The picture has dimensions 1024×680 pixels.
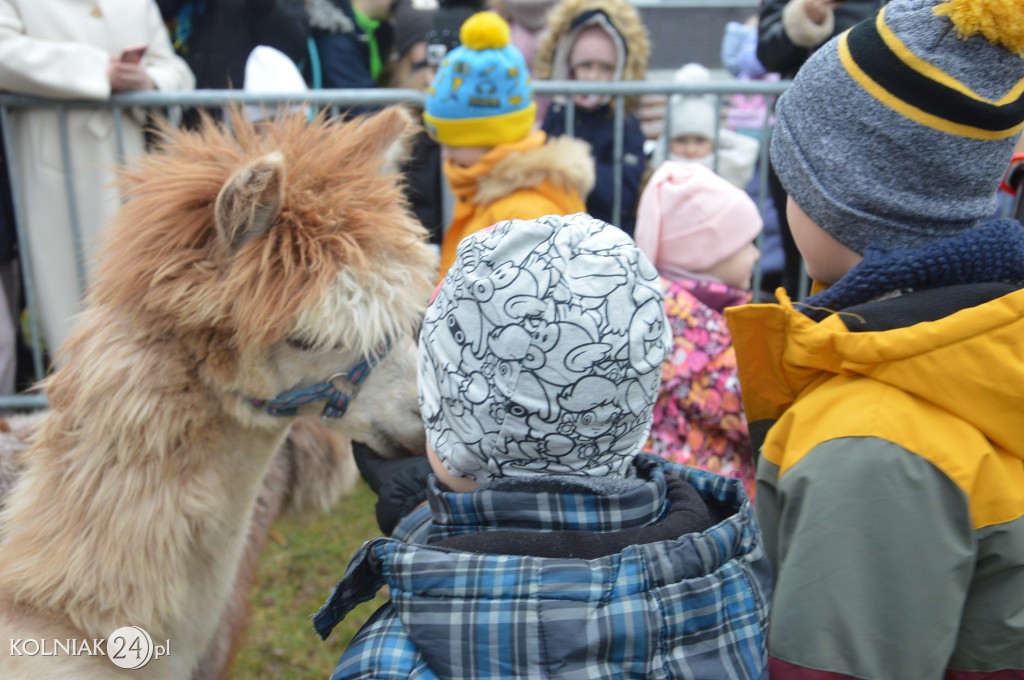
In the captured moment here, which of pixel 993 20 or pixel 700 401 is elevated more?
pixel 993 20

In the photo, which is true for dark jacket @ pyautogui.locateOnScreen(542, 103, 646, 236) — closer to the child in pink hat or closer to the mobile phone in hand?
the child in pink hat

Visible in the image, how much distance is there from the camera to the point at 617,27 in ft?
14.5

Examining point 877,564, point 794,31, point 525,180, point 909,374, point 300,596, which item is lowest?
point 300,596

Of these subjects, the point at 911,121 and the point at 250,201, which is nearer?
the point at 911,121

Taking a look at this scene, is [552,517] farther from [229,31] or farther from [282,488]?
[229,31]

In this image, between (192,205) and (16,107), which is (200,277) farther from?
(16,107)

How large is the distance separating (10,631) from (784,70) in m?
4.06

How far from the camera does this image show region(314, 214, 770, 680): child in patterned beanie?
1.08 metres

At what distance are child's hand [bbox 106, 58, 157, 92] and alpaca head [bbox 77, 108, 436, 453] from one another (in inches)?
67.4

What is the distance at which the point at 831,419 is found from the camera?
129 centimetres

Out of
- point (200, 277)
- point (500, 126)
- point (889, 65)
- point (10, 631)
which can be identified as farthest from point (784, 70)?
point (10, 631)

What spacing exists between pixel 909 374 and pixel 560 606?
2.18 ft

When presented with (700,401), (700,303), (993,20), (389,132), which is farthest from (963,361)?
(389,132)

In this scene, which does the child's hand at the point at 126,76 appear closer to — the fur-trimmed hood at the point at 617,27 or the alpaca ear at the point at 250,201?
the alpaca ear at the point at 250,201
